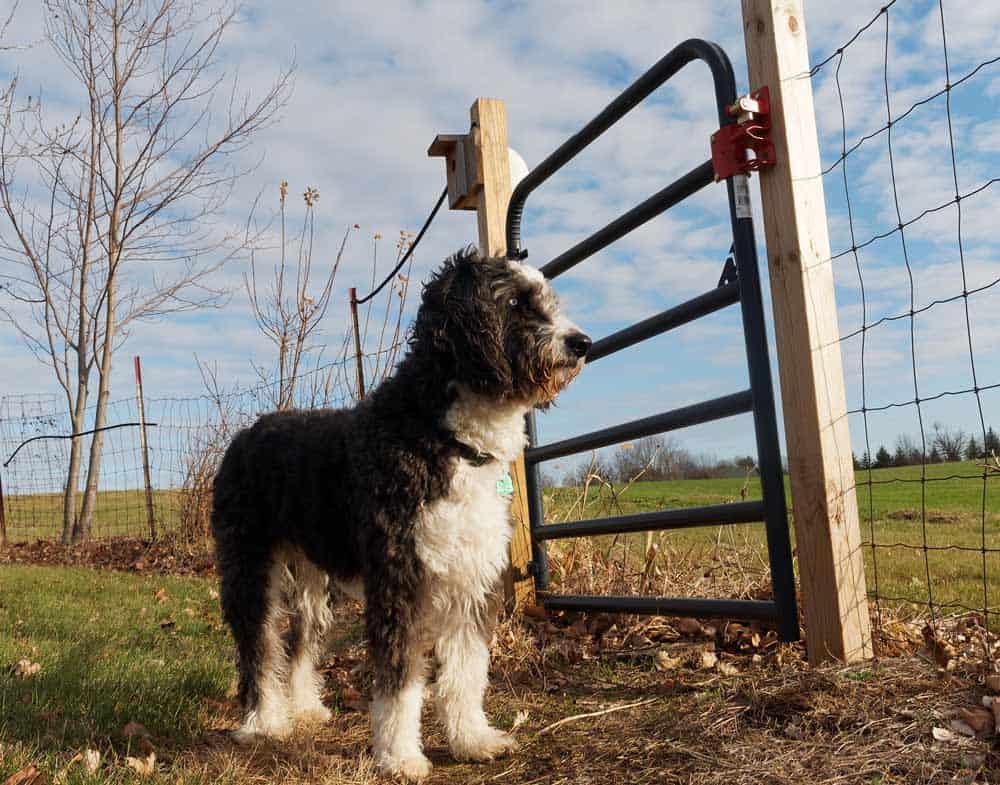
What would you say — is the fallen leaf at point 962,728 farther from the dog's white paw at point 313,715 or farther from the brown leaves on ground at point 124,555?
the brown leaves on ground at point 124,555

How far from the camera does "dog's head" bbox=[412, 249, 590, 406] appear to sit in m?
3.22

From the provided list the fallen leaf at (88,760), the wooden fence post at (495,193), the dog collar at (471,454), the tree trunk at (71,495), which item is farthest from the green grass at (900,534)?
the tree trunk at (71,495)

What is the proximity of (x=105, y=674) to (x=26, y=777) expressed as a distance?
1.69 meters

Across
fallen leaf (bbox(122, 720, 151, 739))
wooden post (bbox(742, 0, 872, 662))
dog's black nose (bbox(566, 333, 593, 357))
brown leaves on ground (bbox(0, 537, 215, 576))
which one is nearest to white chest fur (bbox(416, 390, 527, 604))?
dog's black nose (bbox(566, 333, 593, 357))

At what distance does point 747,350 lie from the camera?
11.8 feet

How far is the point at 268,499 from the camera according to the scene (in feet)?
12.6

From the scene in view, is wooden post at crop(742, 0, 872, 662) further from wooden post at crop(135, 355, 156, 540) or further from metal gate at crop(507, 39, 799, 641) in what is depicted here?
wooden post at crop(135, 355, 156, 540)

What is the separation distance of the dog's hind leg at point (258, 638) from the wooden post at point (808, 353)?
7.18 feet

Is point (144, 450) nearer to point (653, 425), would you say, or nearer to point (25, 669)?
point (25, 669)

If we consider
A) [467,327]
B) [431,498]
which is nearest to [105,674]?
[431,498]

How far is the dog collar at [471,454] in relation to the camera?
10.5ft

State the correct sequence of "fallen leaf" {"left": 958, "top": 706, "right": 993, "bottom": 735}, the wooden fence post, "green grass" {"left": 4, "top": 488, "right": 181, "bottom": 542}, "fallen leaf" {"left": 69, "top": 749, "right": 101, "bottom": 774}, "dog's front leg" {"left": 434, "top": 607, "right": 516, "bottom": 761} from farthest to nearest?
"green grass" {"left": 4, "top": 488, "right": 181, "bottom": 542}, the wooden fence post, "dog's front leg" {"left": 434, "top": 607, "right": 516, "bottom": 761}, "fallen leaf" {"left": 69, "top": 749, "right": 101, "bottom": 774}, "fallen leaf" {"left": 958, "top": 706, "right": 993, "bottom": 735}

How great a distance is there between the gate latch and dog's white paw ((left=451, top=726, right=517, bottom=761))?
93.7 inches

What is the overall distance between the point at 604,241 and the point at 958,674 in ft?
8.44
